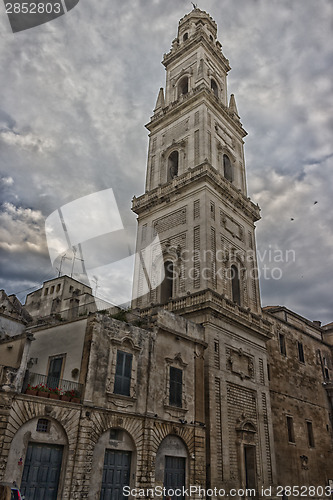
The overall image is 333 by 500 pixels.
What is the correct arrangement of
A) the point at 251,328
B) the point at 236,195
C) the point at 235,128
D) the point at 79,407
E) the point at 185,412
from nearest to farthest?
the point at 79,407
the point at 185,412
the point at 251,328
the point at 236,195
the point at 235,128

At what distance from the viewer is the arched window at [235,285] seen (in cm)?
3139

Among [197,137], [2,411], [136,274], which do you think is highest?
[197,137]

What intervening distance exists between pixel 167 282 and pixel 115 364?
44.7 feet

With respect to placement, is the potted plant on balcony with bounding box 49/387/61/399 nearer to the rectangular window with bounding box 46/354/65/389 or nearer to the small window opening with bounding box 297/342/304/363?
the rectangular window with bounding box 46/354/65/389

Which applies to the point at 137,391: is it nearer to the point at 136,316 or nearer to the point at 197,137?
the point at 136,316

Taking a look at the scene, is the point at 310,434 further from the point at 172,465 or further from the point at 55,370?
the point at 55,370

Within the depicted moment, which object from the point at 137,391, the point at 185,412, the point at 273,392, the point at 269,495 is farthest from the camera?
the point at 273,392

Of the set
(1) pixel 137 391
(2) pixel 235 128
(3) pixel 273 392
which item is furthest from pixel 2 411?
(2) pixel 235 128

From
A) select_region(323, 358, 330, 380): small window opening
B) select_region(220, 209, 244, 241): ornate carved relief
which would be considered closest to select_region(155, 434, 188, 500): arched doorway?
select_region(220, 209, 244, 241): ornate carved relief

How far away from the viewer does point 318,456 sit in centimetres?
3412

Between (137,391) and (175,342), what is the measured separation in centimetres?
387

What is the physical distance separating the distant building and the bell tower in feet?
0.47

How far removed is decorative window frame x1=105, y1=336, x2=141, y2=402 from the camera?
1811 cm

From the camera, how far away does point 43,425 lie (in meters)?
15.6
